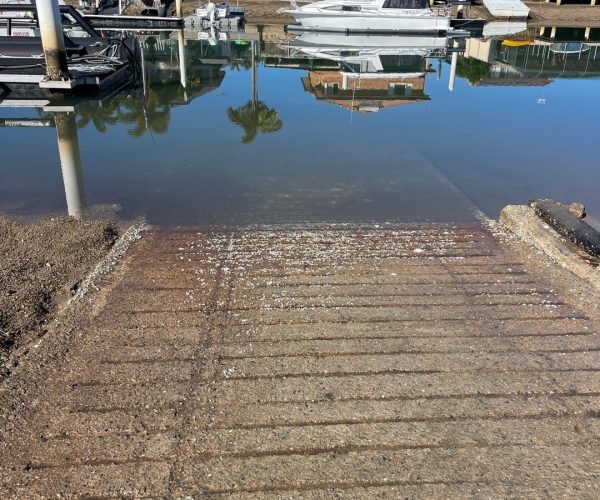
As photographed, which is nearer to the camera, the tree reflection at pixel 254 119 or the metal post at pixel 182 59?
the tree reflection at pixel 254 119

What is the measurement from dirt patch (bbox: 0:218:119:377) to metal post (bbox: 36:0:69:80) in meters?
9.57

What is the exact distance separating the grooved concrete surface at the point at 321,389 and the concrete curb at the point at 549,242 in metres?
0.49

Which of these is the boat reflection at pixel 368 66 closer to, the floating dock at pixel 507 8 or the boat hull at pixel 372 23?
the boat hull at pixel 372 23

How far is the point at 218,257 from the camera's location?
5875 millimetres

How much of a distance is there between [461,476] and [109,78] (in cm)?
1619

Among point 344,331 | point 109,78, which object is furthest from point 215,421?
point 109,78

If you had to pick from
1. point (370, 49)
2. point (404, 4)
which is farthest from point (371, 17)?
point (370, 49)

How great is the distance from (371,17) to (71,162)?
26860 millimetres

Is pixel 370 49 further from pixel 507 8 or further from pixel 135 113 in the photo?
pixel 507 8

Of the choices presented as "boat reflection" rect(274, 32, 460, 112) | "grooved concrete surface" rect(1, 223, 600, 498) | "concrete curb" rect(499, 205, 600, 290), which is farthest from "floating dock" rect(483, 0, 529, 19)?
"grooved concrete surface" rect(1, 223, 600, 498)

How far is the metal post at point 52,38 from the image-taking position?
14.1 metres

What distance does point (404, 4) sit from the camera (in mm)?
33156

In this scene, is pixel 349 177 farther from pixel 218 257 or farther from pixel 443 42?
pixel 443 42

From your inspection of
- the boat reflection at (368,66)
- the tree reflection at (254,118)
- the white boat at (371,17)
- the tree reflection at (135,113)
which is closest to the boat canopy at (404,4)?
the white boat at (371,17)
